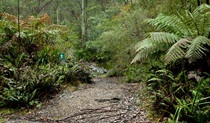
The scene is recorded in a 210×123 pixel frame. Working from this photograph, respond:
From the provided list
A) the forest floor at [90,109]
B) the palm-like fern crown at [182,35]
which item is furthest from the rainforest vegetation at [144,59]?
the forest floor at [90,109]

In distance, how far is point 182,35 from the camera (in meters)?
4.64

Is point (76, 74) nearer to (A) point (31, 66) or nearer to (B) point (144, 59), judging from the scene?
(A) point (31, 66)

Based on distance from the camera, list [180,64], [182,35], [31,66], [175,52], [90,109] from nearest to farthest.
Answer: [175,52]
[90,109]
[180,64]
[182,35]
[31,66]

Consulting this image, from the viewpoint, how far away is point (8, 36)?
22.6 feet

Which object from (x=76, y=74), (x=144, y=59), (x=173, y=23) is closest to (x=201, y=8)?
(x=173, y=23)

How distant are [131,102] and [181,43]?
5.13 ft

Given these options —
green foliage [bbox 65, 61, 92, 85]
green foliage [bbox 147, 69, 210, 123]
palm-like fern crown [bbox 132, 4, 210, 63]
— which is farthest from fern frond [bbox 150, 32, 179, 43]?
green foliage [bbox 65, 61, 92, 85]

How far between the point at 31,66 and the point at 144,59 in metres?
3.72

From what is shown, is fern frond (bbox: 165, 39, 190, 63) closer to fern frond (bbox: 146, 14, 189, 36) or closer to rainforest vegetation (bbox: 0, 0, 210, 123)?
rainforest vegetation (bbox: 0, 0, 210, 123)

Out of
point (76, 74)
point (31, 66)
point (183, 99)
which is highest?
point (31, 66)

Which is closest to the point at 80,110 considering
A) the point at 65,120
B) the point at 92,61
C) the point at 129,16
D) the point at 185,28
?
the point at 65,120

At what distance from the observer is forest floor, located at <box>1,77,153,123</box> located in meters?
3.71

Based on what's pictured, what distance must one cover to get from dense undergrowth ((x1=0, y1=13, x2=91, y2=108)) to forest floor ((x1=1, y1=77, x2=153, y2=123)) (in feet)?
1.29

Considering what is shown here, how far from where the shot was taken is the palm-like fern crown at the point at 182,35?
3.78 meters
